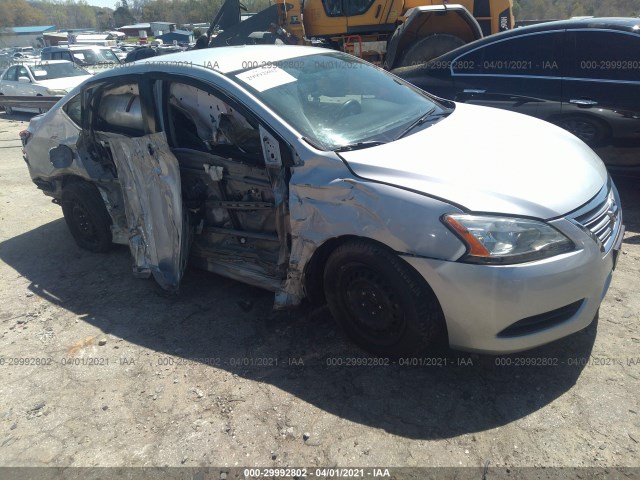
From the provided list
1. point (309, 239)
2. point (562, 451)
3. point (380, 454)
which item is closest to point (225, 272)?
point (309, 239)

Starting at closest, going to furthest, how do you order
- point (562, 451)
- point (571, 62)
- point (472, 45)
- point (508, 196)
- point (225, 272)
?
1. point (562, 451)
2. point (508, 196)
3. point (225, 272)
4. point (571, 62)
5. point (472, 45)

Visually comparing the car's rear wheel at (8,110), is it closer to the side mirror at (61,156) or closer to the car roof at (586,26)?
the side mirror at (61,156)

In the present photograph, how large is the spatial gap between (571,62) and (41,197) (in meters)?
6.42

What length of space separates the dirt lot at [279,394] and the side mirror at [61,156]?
1.34 metres

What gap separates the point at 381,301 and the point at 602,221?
122 cm

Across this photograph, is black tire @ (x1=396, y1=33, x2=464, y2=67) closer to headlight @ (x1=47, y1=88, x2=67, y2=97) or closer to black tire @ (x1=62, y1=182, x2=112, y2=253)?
black tire @ (x1=62, y1=182, x2=112, y2=253)

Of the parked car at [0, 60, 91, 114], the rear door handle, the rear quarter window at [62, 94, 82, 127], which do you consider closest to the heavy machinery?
the parked car at [0, 60, 91, 114]

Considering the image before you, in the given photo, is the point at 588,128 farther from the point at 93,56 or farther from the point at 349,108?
the point at 93,56

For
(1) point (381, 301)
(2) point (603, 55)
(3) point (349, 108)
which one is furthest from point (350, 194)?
(2) point (603, 55)

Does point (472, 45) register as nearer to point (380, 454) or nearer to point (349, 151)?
point (349, 151)

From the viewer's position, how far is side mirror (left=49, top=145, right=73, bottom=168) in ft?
14.4

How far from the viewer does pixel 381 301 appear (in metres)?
2.70

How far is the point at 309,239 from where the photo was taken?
288cm

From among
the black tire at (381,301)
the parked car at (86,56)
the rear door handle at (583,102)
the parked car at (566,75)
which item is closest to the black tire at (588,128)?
the parked car at (566,75)
